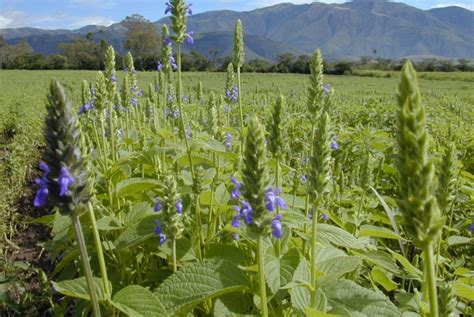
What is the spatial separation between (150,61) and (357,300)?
150 feet

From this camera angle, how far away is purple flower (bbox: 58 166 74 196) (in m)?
1.43

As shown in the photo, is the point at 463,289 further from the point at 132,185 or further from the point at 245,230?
the point at 132,185

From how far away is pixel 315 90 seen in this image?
2.91 meters

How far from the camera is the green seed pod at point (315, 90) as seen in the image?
290 cm

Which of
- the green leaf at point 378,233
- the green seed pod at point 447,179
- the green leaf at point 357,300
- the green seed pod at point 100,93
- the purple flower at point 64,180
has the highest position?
the green seed pod at point 100,93

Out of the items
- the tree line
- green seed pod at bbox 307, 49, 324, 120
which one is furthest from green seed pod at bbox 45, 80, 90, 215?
the tree line

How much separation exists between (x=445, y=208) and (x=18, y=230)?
555 centimetres

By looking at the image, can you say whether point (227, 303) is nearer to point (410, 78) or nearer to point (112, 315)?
point (112, 315)

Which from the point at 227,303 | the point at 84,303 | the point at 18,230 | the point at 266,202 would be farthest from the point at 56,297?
the point at 266,202

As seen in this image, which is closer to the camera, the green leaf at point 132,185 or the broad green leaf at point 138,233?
the broad green leaf at point 138,233

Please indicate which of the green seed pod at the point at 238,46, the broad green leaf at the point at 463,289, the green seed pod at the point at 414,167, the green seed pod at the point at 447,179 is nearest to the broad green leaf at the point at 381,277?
the broad green leaf at the point at 463,289

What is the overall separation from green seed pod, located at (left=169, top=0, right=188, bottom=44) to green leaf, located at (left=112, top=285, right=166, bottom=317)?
202 cm

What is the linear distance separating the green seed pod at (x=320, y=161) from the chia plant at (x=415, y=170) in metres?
0.75

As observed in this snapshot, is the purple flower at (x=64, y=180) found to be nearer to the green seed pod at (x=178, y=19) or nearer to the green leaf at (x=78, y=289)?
the green leaf at (x=78, y=289)
